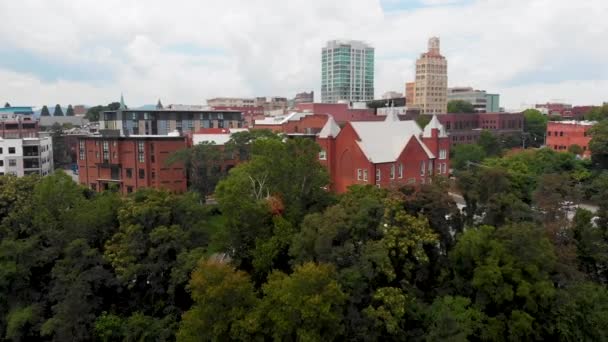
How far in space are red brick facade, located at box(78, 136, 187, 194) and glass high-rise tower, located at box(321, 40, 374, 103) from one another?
397ft

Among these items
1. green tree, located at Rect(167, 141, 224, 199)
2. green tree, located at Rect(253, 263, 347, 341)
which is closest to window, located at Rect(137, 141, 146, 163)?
green tree, located at Rect(167, 141, 224, 199)

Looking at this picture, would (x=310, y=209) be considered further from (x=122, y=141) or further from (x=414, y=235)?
(x=122, y=141)

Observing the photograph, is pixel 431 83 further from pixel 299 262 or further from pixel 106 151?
pixel 299 262

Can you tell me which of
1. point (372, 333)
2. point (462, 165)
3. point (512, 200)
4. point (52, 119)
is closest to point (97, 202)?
point (372, 333)

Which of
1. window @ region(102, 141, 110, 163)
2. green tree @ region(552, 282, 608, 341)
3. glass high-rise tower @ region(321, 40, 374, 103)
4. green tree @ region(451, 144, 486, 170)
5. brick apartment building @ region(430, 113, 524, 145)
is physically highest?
glass high-rise tower @ region(321, 40, 374, 103)

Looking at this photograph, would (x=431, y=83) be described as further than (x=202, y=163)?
Yes

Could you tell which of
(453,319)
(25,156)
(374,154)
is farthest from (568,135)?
(25,156)

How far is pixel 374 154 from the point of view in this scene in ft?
144

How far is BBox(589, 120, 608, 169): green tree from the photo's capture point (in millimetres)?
57688

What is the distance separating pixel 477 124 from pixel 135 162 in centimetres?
6490

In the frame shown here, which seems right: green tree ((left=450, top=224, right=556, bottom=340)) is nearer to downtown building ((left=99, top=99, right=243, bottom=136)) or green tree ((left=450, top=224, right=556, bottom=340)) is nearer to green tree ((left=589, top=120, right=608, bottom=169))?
green tree ((left=589, top=120, right=608, bottom=169))

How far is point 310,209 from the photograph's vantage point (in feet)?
101

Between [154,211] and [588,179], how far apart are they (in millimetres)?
47145

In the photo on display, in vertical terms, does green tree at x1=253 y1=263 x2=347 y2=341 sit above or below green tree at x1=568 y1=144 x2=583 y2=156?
below
